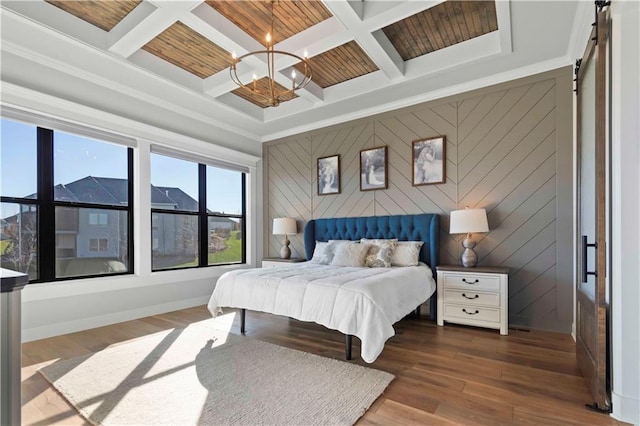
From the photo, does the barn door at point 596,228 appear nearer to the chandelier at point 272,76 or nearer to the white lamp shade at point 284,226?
the chandelier at point 272,76

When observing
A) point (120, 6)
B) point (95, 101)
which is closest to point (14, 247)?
point (95, 101)

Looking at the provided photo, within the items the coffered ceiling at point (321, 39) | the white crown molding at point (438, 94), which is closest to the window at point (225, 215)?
the white crown molding at point (438, 94)

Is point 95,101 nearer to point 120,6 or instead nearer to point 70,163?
point 70,163

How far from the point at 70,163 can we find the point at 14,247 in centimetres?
103

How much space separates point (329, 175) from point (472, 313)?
2789mm

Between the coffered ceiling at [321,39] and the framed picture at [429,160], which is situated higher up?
the coffered ceiling at [321,39]

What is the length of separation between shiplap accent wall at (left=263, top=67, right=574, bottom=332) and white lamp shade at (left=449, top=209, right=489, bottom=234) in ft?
1.11

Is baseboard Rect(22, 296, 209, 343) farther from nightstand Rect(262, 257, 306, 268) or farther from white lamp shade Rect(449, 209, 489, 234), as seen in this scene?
white lamp shade Rect(449, 209, 489, 234)

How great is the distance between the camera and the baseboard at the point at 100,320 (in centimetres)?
322

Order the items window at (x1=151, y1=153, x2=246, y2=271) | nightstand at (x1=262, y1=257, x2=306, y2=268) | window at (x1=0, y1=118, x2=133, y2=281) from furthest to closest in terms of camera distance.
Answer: nightstand at (x1=262, y1=257, x2=306, y2=268), window at (x1=151, y1=153, x2=246, y2=271), window at (x1=0, y1=118, x2=133, y2=281)

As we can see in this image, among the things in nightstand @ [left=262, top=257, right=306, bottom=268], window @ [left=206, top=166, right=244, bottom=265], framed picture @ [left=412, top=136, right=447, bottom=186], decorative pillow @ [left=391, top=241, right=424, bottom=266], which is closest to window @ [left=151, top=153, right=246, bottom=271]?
window @ [left=206, top=166, right=244, bottom=265]
